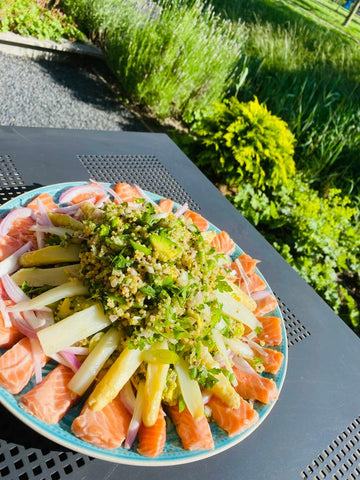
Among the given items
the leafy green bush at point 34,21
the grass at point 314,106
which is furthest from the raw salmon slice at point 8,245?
the leafy green bush at point 34,21

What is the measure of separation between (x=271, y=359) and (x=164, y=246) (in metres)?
0.60

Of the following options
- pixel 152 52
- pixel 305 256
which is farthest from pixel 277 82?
pixel 305 256

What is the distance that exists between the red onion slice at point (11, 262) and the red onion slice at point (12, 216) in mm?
104

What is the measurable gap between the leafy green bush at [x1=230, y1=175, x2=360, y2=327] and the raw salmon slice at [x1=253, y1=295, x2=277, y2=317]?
2.14 m

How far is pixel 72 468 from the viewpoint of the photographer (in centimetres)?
108

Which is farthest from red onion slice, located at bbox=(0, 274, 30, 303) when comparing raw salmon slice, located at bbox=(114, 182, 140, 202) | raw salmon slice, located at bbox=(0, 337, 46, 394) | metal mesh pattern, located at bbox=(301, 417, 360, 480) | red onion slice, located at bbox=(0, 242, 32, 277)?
metal mesh pattern, located at bbox=(301, 417, 360, 480)

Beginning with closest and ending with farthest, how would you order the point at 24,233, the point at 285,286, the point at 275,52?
the point at 24,233
the point at 285,286
the point at 275,52

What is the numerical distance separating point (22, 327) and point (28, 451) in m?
0.35

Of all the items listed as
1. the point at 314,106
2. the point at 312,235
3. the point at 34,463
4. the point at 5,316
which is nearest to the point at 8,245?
the point at 5,316

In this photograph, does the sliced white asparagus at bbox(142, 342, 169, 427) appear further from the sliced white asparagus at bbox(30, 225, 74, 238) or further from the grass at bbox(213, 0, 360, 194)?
the grass at bbox(213, 0, 360, 194)

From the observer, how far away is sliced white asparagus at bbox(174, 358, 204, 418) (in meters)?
1.10

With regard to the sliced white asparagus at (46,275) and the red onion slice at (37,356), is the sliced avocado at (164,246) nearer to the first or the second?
the sliced white asparagus at (46,275)

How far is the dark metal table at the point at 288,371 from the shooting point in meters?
1.11

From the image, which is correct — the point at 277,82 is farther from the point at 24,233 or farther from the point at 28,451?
the point at 28,451
